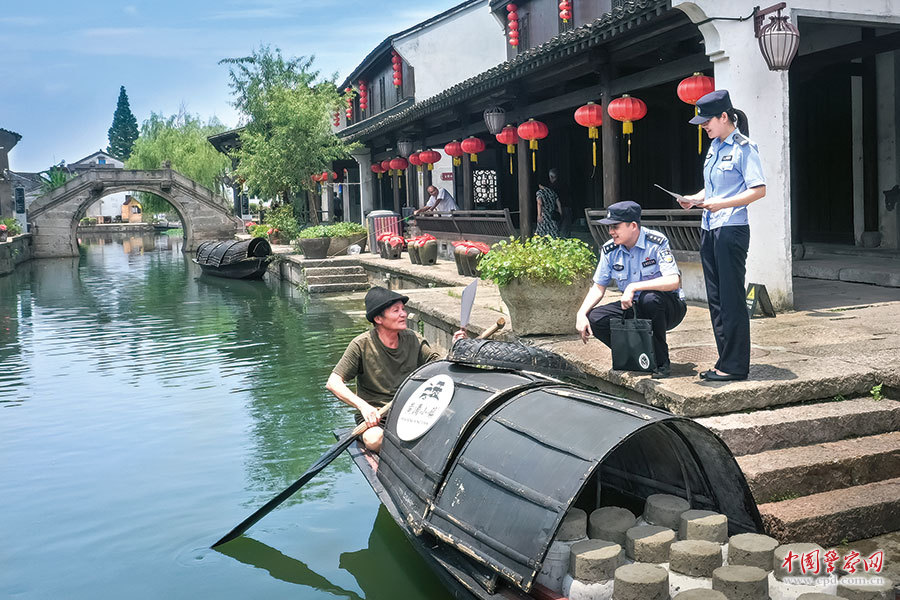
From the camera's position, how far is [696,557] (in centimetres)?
328

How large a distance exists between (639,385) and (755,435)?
856 millimetres

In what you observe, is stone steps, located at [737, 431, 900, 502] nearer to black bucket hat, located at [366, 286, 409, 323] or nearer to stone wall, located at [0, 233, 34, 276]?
black bucket hat, located at [366, 286, 409, 323]

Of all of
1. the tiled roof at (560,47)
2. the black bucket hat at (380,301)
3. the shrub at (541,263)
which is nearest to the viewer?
the black bucket hat at (380,301)

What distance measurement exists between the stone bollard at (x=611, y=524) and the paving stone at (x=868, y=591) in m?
0.83

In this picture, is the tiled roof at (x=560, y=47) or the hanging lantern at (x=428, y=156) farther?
the hanging lantern at (x=428, y=156)

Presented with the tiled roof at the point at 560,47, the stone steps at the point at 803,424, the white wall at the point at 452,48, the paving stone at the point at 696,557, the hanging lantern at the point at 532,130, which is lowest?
the paving stone at the point at 696,557

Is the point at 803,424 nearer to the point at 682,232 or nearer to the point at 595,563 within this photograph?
the point at 595,563

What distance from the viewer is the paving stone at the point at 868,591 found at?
118 inches

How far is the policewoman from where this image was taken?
4801 mm

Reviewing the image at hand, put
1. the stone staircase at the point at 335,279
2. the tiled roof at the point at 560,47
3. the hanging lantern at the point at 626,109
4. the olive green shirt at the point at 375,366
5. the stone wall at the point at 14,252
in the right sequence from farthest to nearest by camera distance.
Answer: the stone wall at the point at 14,252
the stone staircase at the point at 335,279
the hanging lantern at the point at 626,109
the tiled roof at the point at 560,47
the olive green shirt at the point at 375,366

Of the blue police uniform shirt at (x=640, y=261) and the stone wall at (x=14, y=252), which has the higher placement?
the stone wall at (x=14, y=252)

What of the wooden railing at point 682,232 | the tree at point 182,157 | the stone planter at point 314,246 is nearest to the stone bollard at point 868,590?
the wooden railing at point 682,232

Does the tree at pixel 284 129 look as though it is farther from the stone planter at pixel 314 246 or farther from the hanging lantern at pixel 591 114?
the hanging lantern at pixel 591 114

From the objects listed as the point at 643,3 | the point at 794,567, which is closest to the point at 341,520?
the point at 794,567
